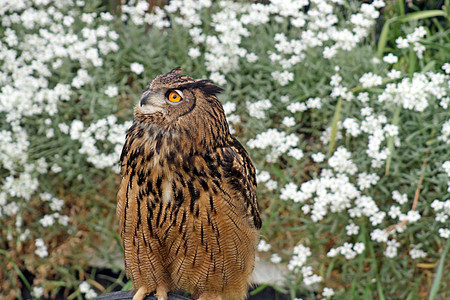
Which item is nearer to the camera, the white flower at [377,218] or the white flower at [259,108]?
the white flower at [377,218]

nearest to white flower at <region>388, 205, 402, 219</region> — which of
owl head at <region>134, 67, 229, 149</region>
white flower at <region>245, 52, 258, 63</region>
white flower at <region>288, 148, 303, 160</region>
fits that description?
white flower at <region>288, 148, 303, 160</region>

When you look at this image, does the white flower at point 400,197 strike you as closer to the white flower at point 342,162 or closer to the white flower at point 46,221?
the white flower at point 342,162

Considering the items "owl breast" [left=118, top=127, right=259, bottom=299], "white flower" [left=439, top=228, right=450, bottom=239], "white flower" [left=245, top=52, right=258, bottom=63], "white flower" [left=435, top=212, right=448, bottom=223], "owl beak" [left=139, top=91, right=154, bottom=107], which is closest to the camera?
"owl beak" [left=139, top=91, right=154, bottom=107]

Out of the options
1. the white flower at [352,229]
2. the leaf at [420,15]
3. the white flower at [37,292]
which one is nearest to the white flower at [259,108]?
the white flower at [352,229]

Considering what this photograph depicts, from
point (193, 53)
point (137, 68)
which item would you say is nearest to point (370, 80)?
point (193, 53)

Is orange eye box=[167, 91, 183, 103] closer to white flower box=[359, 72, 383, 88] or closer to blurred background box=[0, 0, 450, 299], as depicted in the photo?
blurred background box=[0, 0, 450, 299]

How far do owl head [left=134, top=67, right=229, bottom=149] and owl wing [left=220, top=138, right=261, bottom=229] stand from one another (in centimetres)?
12

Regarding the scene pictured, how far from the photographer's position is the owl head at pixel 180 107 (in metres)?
2.01

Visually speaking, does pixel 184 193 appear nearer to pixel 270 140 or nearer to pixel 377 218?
pixel 270 140

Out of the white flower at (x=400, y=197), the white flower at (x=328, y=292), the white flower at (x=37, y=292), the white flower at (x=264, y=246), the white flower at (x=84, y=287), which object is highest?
the white flower at (x=400, y=197)

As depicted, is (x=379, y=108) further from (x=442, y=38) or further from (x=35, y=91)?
(x=35, y=91)

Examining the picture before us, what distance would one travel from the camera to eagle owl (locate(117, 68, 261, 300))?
2064mm

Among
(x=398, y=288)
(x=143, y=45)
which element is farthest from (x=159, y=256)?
(x=143, y=45)

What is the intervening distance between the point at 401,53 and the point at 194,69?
1.52 meters
